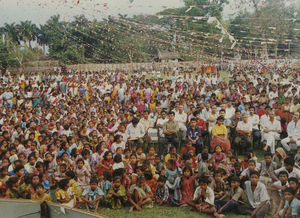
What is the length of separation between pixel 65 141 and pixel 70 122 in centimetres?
202

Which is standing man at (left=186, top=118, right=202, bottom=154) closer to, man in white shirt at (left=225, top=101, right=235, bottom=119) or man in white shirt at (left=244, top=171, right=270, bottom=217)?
man in white shirt at (left=225, top=101, right=235, bottom=119)

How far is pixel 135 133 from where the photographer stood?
8211 mm

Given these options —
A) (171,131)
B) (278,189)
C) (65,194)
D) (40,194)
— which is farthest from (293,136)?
(40,194)

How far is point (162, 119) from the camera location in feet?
28.5

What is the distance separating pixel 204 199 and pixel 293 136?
3.38 metres

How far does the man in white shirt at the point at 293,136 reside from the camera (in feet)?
23.7

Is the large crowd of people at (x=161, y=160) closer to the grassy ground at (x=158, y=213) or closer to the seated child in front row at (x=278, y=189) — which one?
the seated child in front row at (x=278, y=189)

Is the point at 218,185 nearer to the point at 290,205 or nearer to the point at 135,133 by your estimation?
the point at 290,205

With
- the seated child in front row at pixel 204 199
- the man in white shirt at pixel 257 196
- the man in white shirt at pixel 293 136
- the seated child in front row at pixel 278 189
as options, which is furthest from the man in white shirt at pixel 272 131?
the seated child in front row at pixel 204 199

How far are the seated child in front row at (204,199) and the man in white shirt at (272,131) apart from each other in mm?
3026

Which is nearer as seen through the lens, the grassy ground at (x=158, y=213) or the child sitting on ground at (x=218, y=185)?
the grassy ground at (x=158, y=213)

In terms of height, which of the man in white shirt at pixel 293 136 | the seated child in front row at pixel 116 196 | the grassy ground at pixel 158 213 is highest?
the man in white shirt at pixel 293 136

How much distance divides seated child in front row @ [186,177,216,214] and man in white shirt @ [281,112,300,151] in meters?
3.00

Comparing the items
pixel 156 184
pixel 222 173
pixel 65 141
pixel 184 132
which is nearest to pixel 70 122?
pixel 65 141
